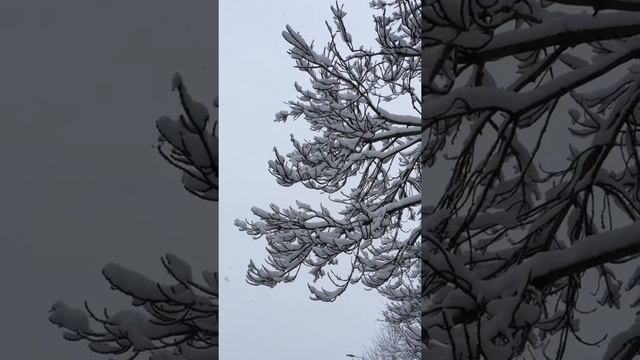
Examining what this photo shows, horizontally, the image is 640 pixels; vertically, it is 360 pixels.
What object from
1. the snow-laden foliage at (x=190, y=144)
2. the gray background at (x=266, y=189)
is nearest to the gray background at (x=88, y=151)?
the snow-laden foliage at (x=190, y=144)

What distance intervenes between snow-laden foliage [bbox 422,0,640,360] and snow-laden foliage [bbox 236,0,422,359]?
10.2 feet

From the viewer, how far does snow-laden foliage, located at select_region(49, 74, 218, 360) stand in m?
1.31

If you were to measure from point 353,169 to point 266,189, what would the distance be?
617 mm

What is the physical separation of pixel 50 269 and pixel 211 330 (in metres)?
0.29

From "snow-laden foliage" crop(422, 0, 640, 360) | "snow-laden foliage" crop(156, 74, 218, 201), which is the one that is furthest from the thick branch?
"snow-laden foliage" crop(156, 74, 218, 201)

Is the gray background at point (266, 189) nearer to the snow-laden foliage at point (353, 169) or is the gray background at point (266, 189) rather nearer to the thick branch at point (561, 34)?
the snow-laden foliage at point (353, 169)

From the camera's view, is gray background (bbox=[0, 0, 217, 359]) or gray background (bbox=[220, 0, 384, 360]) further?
gray background (bbox=[220, 0, 384, 360])

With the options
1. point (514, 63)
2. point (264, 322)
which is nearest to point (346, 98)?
point (264, 322)

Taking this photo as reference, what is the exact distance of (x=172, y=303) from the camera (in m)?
1.34

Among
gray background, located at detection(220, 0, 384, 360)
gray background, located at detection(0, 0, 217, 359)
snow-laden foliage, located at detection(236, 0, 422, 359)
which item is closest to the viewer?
gray background, located at detection(0, 0, 217, 359)

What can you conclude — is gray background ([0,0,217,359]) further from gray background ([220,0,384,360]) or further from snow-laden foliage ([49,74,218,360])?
gray background ([220,0,384,360])

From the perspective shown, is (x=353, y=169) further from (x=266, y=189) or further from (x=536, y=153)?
(x=536, y=153)

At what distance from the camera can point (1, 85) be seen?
1325 mm

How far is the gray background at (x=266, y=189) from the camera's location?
5145 mm
